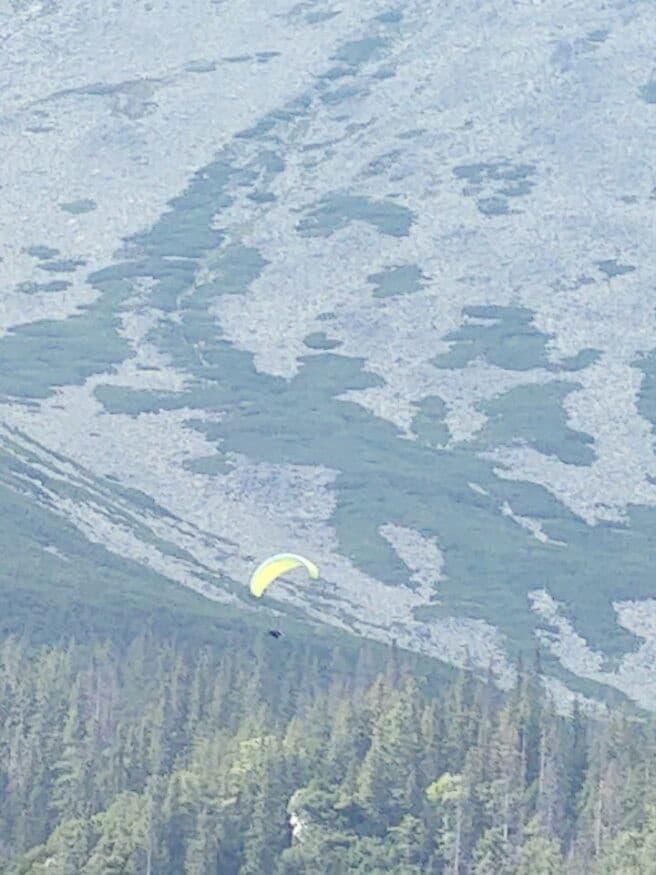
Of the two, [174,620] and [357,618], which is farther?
[357,618]

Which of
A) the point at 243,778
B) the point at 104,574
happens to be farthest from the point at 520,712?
the point at 104,574

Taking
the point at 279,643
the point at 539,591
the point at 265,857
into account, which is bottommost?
the point at 265,857

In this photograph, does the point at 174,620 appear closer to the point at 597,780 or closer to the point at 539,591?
the point at 539,591

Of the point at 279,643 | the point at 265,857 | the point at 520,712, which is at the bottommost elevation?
the point at 265,857

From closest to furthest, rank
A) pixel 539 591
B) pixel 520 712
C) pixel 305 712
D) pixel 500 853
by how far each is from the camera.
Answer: pixel 500 853 → pixel 520 712 → pixel 305 712 → pixel 539 591

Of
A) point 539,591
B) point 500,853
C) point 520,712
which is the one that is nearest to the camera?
point 500,853

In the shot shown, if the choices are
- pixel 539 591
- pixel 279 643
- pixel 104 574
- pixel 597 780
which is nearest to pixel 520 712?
pixel 597 780

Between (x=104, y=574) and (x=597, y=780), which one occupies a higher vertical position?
(x=104, y=574)

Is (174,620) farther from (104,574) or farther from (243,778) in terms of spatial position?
(243,778)

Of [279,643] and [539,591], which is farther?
[539,591]
